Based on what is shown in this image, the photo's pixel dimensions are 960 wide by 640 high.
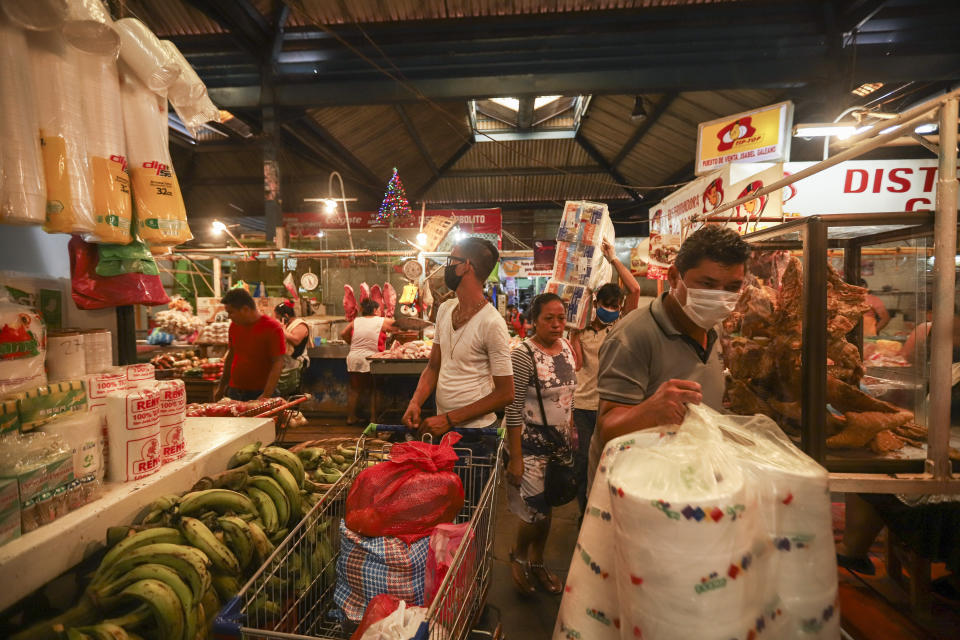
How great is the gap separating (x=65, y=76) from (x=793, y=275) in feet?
10.7

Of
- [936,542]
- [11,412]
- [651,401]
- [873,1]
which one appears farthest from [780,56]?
[11,412]

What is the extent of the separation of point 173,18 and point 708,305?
8.91m

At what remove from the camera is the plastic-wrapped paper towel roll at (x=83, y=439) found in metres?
1.40

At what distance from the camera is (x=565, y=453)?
3143 millimetres

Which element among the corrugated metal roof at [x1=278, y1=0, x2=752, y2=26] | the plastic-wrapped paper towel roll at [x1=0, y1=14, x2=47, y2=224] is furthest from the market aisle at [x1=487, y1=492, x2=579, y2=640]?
the corrugated metal roof at [x1=278, y1=0, x2=752, y2=26]

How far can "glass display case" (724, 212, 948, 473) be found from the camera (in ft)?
6.21

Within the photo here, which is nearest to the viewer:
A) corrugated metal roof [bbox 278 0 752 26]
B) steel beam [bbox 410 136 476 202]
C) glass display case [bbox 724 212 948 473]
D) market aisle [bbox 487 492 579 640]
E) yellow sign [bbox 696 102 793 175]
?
glass display case [bbox 724 212 948 473]

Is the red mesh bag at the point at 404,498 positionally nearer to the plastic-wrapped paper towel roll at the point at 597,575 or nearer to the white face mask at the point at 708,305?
the plastic-wrapped paper towel roll at the point at 597,575

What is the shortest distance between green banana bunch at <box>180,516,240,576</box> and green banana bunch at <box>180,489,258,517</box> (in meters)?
0.10

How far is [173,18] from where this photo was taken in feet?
22.2

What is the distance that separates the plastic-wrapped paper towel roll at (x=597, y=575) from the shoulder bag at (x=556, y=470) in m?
1.81

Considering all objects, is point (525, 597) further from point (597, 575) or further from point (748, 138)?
point (748, 138)

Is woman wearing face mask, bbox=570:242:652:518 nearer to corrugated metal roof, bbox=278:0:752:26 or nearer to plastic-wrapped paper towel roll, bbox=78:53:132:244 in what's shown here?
plastic-wrapped paper towel roll, bbox=78:53:132:244

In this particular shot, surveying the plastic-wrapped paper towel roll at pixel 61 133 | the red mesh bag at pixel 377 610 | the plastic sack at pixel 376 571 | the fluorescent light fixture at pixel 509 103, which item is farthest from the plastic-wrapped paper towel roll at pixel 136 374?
the fluorescent light fixture at pixel 509 103
